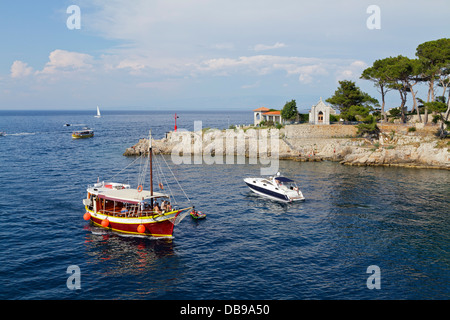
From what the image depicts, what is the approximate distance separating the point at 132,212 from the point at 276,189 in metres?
21.1

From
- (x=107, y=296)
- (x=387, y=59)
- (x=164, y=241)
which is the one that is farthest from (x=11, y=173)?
(x=387, y=59)

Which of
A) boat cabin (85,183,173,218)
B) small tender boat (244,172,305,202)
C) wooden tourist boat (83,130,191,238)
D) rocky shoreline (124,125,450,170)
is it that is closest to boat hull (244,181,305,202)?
small tender boat (244,172,305,202)

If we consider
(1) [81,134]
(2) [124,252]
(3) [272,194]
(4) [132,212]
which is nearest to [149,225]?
(4) [132,212]

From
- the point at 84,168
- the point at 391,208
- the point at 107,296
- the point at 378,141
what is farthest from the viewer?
the point at 378,141

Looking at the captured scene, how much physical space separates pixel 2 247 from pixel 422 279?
122 ft

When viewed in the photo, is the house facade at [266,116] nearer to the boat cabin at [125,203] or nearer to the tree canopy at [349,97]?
the tree canopy at [349,97]

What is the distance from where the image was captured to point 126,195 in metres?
36.8

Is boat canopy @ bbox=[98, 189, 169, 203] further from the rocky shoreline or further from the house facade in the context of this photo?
the house facade

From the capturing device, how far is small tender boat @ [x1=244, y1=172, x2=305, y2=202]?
47.2 metres

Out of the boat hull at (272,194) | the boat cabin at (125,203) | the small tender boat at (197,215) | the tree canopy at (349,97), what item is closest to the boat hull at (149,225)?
the boat cabin at (125,203)

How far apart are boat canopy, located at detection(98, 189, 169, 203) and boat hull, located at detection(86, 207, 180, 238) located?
200cm

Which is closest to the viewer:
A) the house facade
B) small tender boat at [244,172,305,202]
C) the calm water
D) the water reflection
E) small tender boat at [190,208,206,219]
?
the calm water

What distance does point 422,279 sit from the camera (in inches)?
1037
